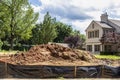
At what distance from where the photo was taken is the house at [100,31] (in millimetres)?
65000

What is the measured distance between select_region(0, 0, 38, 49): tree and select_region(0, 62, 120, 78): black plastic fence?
137 ft

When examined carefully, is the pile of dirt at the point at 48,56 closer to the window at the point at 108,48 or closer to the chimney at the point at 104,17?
the window at the point at 108,48

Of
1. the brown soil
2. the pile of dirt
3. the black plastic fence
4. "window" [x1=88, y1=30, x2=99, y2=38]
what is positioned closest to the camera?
the black plastic fence

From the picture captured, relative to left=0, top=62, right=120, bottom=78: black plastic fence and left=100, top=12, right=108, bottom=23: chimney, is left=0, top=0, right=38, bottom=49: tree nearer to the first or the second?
left=100, top=12, right=108, bottom=23: chimney

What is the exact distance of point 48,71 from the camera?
2225 cm

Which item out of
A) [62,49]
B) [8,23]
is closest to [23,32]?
[8,23]

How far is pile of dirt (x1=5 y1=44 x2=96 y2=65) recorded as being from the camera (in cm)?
2705

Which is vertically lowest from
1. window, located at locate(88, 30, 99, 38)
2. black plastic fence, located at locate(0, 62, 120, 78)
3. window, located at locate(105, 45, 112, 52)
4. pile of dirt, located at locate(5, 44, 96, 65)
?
window, located at locate(105, 45, 112, 52)

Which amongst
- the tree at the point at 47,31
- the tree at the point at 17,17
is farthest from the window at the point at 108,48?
the tree at the point at 47,31

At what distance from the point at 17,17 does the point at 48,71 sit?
43.3 metres

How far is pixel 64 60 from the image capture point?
2808 cm

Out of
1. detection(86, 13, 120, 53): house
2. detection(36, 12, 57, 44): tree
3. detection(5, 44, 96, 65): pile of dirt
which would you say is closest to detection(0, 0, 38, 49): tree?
detection(86, 13, 120, 53): house

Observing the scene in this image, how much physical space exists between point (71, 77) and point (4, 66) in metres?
4.66

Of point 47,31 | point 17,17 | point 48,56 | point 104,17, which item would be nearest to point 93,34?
point 104,17
